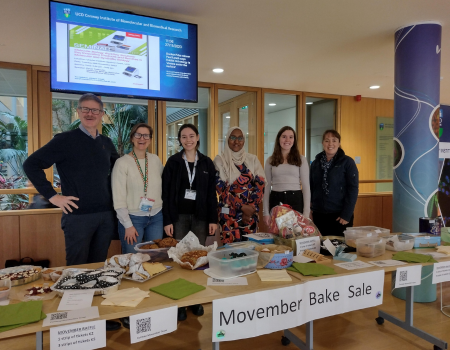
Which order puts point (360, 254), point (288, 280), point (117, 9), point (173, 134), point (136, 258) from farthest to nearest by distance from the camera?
point (173, 134)
point (117, 9)
point (360, 254)
point (136, 258)
point (288, 280)

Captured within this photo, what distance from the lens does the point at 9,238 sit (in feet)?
11.0

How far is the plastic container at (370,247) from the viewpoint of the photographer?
201cm

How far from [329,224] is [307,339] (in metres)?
1.50

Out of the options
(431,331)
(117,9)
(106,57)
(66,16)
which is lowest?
(431,331)

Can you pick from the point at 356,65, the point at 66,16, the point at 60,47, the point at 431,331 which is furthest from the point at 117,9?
the point at 431,331

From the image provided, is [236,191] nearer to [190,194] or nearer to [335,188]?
[190,194]

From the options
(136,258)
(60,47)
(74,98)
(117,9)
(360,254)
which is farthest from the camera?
(74,98)

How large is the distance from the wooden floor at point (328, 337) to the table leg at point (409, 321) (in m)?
0.05

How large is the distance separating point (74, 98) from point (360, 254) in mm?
3961

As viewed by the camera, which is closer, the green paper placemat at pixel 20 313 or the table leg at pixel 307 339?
the green paper placemat at pixel 20 313

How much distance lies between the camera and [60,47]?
7.73ft

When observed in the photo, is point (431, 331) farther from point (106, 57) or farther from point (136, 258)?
point (106, 57)

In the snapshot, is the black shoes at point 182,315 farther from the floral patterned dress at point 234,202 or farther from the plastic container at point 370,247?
the plastic container at point 370,247

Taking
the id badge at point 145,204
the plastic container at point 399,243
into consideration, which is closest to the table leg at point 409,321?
the plastic container at point 399,243
